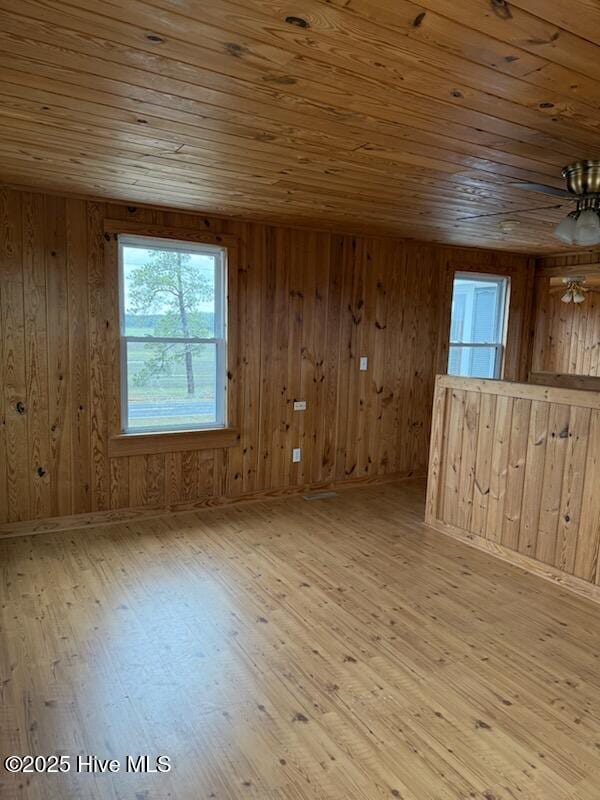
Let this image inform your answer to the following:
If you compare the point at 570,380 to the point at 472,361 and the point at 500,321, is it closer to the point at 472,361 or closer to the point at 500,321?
the point at 472,361

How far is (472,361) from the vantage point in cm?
604

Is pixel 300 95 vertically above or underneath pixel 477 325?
above

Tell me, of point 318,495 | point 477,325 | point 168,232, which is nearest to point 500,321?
point 477,325

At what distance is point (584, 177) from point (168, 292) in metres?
2.88

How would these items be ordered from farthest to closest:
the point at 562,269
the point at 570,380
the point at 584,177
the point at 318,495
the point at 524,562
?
1. the point at 562,269
2. the point at 318,495
3. the point at 570,380
4. the point at 524,562
5. the point at 584,177

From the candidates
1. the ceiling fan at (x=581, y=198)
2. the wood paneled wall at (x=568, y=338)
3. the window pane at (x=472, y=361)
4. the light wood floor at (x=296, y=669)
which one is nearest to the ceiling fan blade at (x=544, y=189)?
the ceiling fan at (x=581, y=198)

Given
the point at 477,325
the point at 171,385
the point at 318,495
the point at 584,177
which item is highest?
the point at 584,177

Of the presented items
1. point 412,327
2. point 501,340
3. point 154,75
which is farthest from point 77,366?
point 501,340

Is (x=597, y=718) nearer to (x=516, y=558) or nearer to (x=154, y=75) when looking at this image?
(x=516, y=558)

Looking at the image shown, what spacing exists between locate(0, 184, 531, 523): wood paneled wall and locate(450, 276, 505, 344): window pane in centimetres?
19

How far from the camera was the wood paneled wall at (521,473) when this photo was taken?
3172mm

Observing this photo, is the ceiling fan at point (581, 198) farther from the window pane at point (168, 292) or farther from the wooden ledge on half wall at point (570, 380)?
the window pane at point (168, 292)

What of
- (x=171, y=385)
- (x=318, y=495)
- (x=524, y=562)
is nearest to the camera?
(x=524, y=562)

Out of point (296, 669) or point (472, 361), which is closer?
point (296, 669)
